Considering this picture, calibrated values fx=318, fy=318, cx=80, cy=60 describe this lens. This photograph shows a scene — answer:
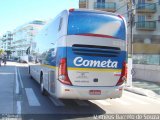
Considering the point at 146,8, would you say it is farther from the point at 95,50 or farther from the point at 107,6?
the point at 95,50

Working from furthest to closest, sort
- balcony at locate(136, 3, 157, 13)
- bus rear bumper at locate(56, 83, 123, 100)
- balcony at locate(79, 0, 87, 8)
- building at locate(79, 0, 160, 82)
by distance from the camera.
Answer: balcony at locate(79, 0, 87, 8) < balcony at locate(136, 3, 157, 13) < building at locate(79, 0, 160, 82) < bus rear bumper at locate(56, 83, 123, 100)

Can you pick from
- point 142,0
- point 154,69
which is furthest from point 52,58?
point 142,0

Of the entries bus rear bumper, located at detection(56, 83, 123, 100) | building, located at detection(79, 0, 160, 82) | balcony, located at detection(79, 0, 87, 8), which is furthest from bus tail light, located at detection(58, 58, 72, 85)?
balcony, located at detection(79, 0, 87, 8)

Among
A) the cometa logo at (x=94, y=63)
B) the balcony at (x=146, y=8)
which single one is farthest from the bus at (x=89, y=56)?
the balcony at (x=146, y=8)

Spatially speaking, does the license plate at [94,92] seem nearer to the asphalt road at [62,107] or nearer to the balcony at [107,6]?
the asphalt road at [62,107]

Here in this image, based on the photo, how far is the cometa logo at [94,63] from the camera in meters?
9.76

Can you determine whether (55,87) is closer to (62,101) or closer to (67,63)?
(67,63)

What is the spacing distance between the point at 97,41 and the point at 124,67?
1314mm

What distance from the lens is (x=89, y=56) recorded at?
9906 mm

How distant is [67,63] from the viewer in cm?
969

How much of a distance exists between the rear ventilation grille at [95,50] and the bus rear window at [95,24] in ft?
1.38

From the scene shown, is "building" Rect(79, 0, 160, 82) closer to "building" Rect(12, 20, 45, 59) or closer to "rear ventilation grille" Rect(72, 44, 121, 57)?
"rear ventilation grille" Rect(72, 44, 121, 57)

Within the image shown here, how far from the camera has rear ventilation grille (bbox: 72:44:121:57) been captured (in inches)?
386

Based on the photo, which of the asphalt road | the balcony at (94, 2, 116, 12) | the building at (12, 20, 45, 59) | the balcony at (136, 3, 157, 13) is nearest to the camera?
the asphalt road
